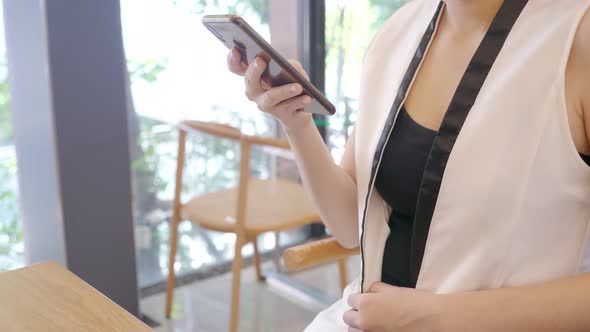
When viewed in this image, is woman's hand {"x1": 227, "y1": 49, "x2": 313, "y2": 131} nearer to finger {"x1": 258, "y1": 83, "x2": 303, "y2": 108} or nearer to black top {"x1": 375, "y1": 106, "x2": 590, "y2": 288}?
finger {"x1": 258, "y1": 83, "x2": 303, "y2": 108}

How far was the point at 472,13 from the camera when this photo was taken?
0.94 m

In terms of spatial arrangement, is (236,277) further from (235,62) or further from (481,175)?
(481,175)

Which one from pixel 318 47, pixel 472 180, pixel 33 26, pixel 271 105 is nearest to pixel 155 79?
pixel 33 26

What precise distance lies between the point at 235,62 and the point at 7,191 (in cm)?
138

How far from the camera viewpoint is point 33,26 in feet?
5.99

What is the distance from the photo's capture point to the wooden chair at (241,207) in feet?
6.20

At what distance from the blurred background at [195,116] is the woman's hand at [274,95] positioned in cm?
105

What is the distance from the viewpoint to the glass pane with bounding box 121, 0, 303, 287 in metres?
2.26

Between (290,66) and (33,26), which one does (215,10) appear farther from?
(290,66)

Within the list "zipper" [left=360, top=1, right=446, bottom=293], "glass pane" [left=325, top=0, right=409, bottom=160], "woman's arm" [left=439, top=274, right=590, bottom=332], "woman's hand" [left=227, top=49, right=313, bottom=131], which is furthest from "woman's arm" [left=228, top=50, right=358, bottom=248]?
"glass pane" [left=325, top=0, right=409, bottom=160]

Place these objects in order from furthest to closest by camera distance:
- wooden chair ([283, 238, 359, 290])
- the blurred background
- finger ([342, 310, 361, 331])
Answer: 1. the blurred background
2. wooden chair ([283, 238, 359, 290])
3. finger ([342, 310, 361, 331])

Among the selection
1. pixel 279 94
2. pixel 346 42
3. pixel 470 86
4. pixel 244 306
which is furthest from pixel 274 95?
pixel 346 42

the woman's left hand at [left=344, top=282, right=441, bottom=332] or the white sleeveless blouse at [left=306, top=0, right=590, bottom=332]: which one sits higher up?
the white sleeveless blouse at [left=306, top=0, right=590, bottom=332]

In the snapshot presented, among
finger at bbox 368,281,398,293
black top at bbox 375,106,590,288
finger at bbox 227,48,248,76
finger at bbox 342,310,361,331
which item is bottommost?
finger at bbox 342,310,361,331
